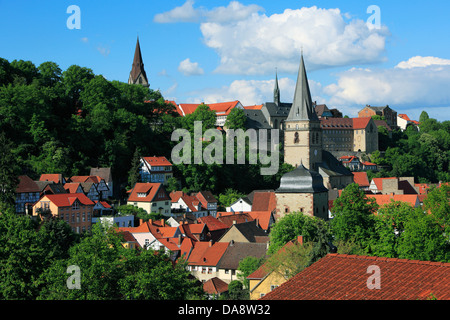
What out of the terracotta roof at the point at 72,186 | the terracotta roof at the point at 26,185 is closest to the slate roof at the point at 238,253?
the terracotta roof at the point at 72,186

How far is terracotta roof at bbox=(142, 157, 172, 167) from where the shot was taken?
6797 centimetres

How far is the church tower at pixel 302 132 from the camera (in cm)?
7964

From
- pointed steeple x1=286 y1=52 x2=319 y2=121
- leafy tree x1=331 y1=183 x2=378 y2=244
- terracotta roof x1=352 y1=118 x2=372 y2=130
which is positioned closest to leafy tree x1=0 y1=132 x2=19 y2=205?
leafy tree x1=331 y1=183 x2=378 y2=244

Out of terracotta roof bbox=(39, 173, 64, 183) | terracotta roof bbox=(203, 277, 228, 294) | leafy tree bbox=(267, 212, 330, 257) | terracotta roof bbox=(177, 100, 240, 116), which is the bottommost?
terracotta roof bbox=(203, 277, 228, 294)

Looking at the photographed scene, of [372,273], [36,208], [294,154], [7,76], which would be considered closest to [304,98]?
[294,154]

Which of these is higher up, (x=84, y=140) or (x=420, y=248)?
(x=84, y=140)

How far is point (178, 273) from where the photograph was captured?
21891mm

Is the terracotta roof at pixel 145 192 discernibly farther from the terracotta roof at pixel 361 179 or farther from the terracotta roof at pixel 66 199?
the terracotta roof at pixel 361 179

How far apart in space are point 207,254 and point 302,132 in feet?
131

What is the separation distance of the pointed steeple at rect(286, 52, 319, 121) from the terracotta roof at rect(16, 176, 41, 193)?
128ft

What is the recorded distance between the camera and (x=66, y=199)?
4925cm

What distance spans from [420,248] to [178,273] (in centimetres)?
1448

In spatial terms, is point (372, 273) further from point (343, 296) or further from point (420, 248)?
point (420, 248)

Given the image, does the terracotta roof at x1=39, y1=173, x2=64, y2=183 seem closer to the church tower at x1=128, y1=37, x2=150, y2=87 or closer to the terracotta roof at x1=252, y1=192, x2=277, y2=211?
the terracotta roof at x1=252, y1=192, x2=277, y2=211
